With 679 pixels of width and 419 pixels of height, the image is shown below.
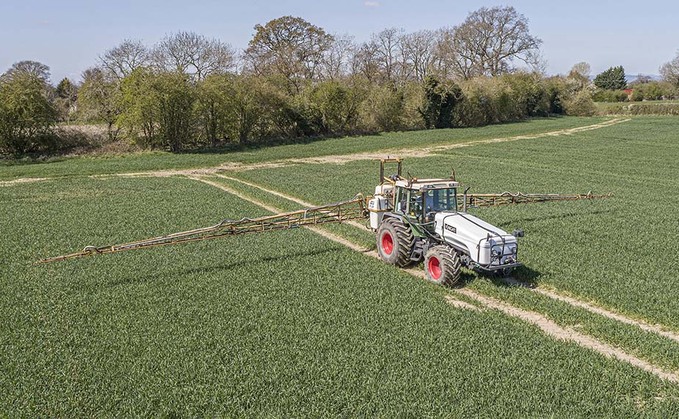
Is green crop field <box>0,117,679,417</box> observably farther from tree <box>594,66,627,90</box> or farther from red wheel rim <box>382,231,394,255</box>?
tree <box>594,66,627,90</box>

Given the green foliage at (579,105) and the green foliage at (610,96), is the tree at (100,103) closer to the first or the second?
the green foliage at (579,105)

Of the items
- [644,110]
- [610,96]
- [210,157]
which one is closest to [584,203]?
[210,157]

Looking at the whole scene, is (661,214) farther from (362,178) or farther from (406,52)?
(406,52)

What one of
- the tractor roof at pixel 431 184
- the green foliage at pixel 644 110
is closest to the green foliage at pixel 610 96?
the green foliage at pixel 644 110

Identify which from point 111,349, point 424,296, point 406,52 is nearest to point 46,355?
point 111,349

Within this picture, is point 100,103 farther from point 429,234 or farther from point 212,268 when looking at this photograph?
point 429,234

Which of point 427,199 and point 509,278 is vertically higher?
point 427,199

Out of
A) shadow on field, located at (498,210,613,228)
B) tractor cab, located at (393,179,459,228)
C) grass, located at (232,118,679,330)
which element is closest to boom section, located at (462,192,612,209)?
grass, located at (232,118,679,330)
